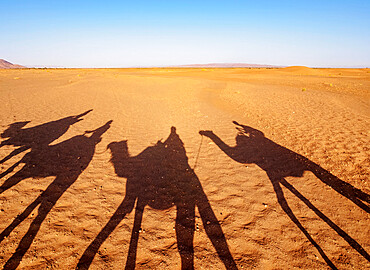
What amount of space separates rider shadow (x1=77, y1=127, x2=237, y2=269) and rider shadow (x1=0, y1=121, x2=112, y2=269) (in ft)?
3.31

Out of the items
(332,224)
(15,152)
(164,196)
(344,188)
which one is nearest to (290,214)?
(332,224)

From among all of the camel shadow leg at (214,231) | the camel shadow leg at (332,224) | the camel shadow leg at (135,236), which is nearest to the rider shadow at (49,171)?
the camel shadow leg at (135,236)

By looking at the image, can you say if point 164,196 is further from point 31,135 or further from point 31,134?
point 31,134

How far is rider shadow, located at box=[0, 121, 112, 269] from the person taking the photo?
370 cm

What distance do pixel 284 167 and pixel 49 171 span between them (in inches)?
283

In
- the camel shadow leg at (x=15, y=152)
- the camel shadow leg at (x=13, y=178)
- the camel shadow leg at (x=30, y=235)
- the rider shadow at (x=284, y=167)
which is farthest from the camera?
the camel shadow leg at (x=15, y=152)

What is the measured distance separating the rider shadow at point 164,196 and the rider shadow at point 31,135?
289cm

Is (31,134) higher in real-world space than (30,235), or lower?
higher

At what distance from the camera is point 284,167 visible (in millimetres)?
6441

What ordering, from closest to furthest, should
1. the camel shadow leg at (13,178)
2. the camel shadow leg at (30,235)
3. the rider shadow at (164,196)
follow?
the camel shadow leg at (30,235) → the rider shadow at (164,196) → the camel shadow leg at (13,178)

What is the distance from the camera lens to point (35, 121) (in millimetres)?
11070

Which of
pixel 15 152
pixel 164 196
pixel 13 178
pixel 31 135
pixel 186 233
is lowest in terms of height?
pixel 186 233

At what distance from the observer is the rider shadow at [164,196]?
3518 mm

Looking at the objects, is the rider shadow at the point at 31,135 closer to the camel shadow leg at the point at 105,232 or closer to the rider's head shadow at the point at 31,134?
the rider's head shadow at the point at 31,134
